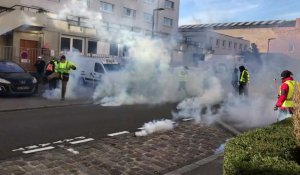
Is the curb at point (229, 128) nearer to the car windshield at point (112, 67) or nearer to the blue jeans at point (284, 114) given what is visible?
the blue jeans at point (284, 114)

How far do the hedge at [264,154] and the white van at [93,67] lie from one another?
13.1 m

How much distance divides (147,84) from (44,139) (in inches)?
349

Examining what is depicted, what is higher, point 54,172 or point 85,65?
point 85,65

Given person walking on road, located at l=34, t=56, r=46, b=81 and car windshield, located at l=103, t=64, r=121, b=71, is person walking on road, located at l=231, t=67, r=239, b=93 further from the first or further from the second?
person walking on road, located at l=34, t=56, r=46, b=81

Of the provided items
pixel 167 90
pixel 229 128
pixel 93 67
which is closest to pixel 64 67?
pixel 93 67

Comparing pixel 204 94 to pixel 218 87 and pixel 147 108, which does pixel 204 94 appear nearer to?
pixel 218 87

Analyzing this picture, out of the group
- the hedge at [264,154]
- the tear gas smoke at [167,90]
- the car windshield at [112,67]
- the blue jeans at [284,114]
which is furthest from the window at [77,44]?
the hedge at [264,154]

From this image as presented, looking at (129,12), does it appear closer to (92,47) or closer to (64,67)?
(92,47)

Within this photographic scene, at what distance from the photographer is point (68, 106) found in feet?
44.5

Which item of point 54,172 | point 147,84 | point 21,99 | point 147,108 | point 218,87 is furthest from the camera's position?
point 218,87

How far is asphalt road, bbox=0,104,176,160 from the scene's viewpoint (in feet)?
25.7

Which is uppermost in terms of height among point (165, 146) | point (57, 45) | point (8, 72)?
point (57, 45)

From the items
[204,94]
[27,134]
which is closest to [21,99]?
[27,134]

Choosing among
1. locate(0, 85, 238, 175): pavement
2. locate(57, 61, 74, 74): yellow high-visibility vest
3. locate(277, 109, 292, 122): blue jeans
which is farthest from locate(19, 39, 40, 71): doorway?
locate(277, 109, 292, 122): blue jeans
